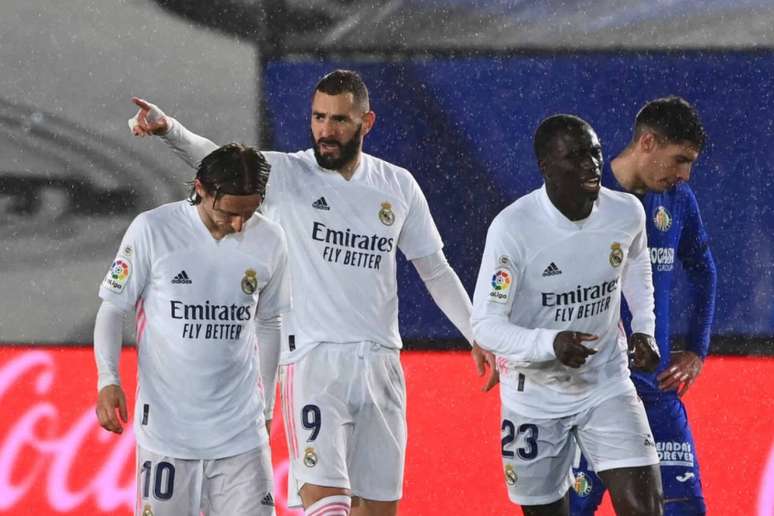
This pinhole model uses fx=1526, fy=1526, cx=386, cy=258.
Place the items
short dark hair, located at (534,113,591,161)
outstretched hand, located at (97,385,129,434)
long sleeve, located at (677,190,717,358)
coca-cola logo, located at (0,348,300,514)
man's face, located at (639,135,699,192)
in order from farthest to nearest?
coca-cola logo, located at (0,348,300,514) < long sleeve, located at (677,190,717,358) < man's face, located at (639,135,699,192) < short dark hair, located at (534,113,591,161) < outstretched hand, located at (97,385,129,434)

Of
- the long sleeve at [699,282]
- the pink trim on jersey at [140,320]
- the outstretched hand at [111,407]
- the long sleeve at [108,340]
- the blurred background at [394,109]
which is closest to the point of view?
the outstretched hand at [111,407]

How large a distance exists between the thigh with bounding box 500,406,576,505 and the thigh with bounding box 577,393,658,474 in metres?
0.08

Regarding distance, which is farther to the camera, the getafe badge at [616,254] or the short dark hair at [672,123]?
the short dark hair at [672,123]

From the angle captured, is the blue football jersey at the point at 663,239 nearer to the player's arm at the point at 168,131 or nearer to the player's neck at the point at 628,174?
the player's neck at the point at 628,174

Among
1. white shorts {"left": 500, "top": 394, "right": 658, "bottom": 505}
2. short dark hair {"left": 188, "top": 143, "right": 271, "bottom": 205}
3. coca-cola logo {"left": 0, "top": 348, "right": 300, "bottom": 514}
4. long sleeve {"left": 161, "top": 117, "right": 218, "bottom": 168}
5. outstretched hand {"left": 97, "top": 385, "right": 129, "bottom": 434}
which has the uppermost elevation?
long sleeve {"left": 161, "top": 117, "right": 218, "bottom": 168}

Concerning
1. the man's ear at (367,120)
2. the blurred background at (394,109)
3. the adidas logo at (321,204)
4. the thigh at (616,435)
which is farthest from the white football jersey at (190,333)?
the blurred background at (394,109)

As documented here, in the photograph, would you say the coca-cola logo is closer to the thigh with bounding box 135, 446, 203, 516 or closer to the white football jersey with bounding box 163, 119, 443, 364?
the white football jersey with bounding box 163, 119, 443, 364

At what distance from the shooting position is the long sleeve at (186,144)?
480cm

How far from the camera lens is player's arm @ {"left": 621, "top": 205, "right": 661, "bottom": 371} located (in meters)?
4.68

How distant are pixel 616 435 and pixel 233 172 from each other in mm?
1373

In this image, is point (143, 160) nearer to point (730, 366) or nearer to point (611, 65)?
point (611, 65)

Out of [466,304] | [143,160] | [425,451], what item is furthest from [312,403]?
[143,160]

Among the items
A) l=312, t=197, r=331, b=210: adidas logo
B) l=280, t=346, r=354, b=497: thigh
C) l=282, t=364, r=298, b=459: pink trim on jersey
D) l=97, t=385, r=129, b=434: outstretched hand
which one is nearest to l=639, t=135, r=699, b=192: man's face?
l=312, t=197, r=331, b=210: adidas logo

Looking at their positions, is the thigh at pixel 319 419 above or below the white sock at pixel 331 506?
above
